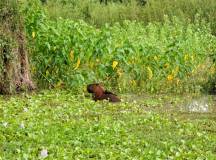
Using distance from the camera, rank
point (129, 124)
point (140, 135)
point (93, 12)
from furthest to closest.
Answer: point (93, 12) < point (129, 124) < point (140, 135)

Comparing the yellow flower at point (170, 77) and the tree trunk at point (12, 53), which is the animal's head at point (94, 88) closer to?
the tree trunk at point (12, 53)

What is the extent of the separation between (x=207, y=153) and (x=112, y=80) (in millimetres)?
5170

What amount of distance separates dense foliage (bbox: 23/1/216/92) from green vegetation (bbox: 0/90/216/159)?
1210mm

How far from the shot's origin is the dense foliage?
11.9 meters

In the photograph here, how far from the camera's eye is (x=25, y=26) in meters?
11.9

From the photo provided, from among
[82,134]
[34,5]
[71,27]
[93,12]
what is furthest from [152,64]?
[93,12]

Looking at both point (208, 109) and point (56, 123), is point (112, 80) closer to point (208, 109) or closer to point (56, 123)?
point (208, 109)

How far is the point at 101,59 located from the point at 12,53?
1.74 metres

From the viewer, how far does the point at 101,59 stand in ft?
39.8

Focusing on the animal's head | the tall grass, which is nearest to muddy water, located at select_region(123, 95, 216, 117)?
the animal's head

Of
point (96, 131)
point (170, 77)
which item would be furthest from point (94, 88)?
point (96, 131)

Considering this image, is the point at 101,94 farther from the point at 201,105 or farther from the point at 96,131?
the point at 96,131

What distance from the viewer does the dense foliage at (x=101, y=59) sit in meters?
11.9

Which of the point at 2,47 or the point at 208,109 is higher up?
the point at 2,47
